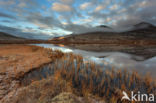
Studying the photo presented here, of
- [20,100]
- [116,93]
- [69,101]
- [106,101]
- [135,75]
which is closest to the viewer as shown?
[69,101]

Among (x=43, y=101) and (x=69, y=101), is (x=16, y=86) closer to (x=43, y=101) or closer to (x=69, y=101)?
(x=43, y=101)

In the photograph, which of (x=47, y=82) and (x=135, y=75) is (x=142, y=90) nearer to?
(x=135, y=75)

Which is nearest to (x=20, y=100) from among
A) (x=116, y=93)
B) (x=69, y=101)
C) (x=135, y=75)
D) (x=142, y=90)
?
(x=69, y=101)

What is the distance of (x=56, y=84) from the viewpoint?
11.0ft

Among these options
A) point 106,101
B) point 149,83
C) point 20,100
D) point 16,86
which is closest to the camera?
point 20,100

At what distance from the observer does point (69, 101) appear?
2309 millimetres

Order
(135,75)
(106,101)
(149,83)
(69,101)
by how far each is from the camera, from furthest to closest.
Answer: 1. (135,75)
2. (149,83)
3. (106,101)
4. (69,101)

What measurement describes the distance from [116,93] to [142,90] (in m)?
1.23

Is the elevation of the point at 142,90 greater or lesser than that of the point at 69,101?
lesser

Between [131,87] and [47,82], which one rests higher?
[47,82]

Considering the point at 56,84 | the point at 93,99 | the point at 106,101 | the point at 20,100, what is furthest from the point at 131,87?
the point at 20,100

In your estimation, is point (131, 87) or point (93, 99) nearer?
point (93, 99)

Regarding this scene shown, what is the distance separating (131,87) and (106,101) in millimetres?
1780

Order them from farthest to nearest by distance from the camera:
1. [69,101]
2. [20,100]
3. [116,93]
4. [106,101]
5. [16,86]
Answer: [16,86], [116,93], [106,101], [20,100], [69,101]
